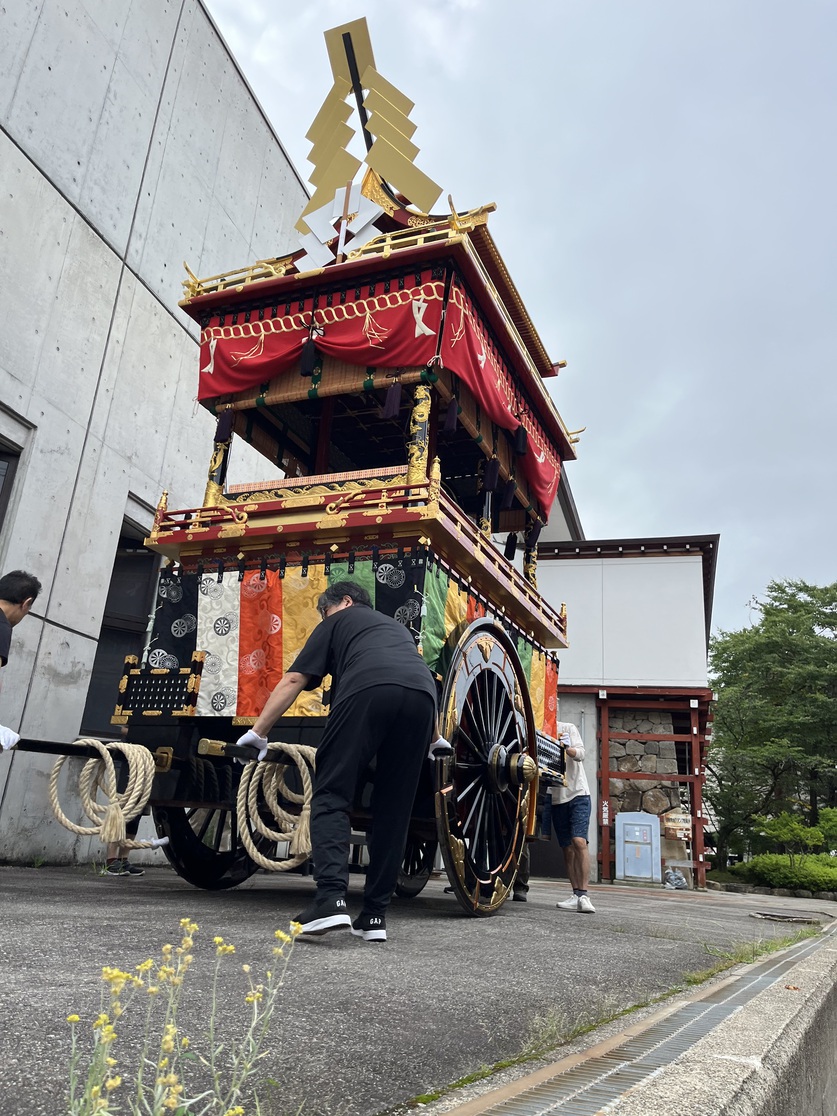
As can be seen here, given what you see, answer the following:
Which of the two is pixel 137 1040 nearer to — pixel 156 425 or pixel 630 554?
pixel 156 425

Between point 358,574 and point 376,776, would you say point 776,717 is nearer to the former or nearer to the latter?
point 358,574

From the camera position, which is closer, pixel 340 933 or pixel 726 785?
Answer: pixel 340 933

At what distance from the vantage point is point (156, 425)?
8.95m

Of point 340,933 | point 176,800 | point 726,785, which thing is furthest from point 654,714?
Result: point 340,933

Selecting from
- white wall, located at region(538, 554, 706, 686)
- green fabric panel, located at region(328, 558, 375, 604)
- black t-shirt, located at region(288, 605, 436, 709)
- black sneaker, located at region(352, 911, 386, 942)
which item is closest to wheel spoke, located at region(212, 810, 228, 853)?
green fabric panel, located at region(328, 558, 375, 604)

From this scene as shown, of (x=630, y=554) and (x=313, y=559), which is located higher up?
(x=630, y=554)

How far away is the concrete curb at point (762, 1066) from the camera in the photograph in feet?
4.40

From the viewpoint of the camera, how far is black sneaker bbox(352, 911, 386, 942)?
3.04m

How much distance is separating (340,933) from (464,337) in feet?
16.5

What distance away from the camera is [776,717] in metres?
23.1

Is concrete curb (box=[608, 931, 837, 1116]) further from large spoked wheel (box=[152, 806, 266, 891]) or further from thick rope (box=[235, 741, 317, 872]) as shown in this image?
large spoked wheel (box=[152, 806, 266, 891])

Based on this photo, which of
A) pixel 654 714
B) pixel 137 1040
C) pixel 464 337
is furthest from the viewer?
pixel 654 714

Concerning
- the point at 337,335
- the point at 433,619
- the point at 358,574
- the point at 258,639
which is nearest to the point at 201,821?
the point at 258,639

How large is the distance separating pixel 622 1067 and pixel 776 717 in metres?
24.1
